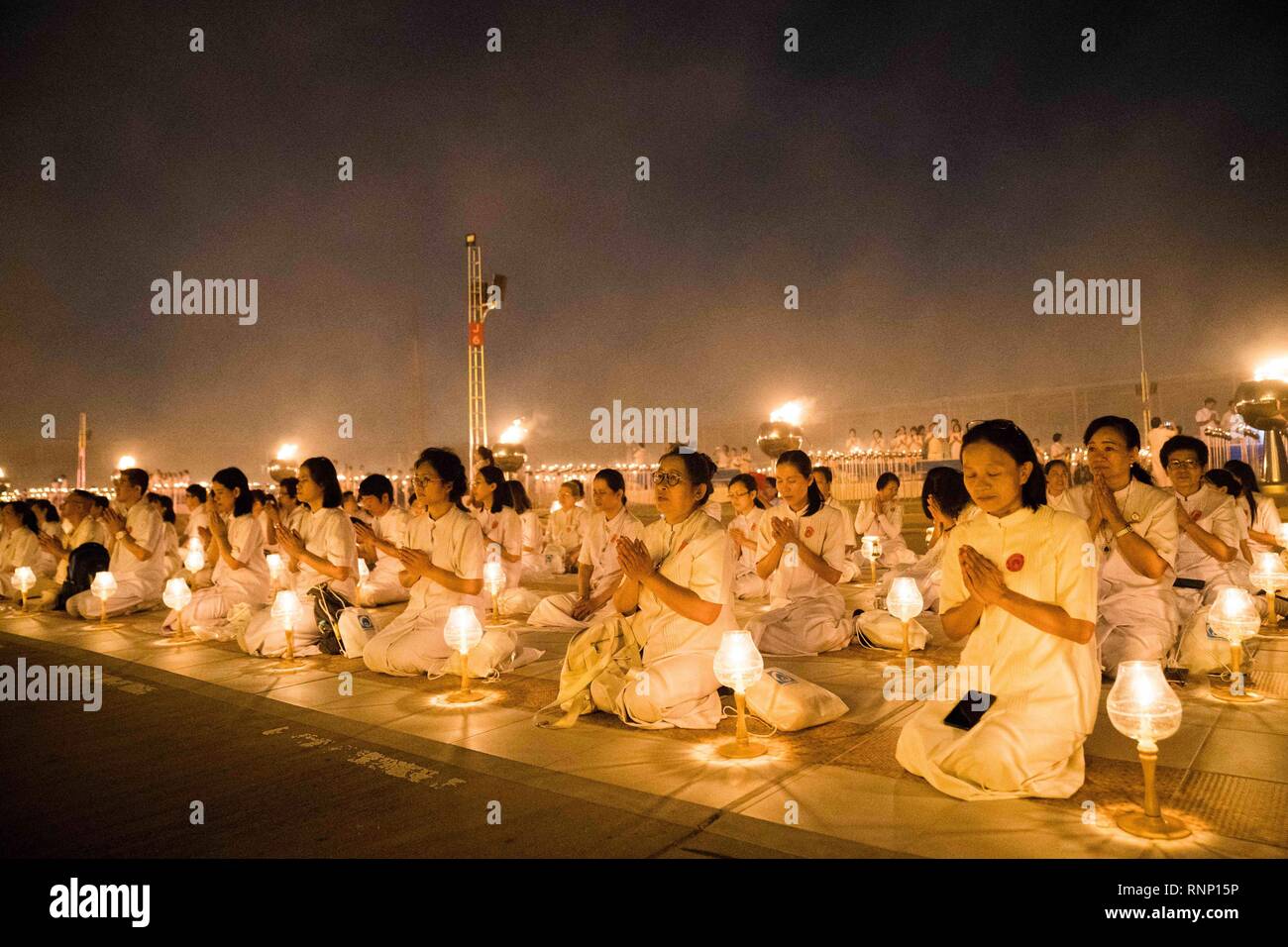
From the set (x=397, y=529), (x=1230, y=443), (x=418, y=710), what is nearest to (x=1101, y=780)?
(x=418, y=710)

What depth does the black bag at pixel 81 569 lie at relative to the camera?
9.88 metres

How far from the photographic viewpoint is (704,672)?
183 inches

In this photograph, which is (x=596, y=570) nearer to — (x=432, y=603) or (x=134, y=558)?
(x=432, y=603)

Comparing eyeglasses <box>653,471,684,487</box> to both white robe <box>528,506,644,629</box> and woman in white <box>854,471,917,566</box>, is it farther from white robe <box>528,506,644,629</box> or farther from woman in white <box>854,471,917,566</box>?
woman in white <box>854,471,917,566</box>

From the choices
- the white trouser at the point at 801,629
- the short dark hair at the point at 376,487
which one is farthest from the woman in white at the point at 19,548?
the white trouser at the point at 801,629

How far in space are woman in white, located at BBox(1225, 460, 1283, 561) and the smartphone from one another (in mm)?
5173

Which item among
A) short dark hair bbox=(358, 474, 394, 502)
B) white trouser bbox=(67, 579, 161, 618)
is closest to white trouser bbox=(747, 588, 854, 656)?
short dark hair bbox=(358, 474, 394, 502)

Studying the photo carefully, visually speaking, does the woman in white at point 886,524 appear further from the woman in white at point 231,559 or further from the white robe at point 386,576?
the woman in white at point 231,559

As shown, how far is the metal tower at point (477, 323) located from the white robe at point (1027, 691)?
14199mm

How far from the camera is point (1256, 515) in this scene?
7.31 metres

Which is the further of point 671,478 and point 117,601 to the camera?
point 117,601

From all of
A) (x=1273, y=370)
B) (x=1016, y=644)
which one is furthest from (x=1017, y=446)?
(x=1273, y=370)

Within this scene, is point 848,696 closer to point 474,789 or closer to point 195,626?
point 474,789

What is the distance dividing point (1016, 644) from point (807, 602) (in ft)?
10.6
